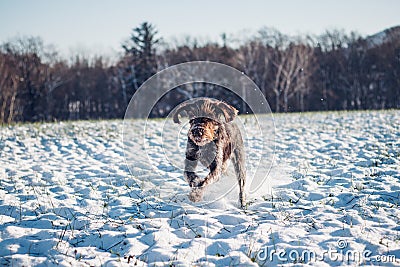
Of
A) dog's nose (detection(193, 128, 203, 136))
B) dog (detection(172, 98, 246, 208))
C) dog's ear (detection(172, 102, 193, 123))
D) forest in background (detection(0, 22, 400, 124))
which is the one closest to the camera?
dog's nose (detection(193, 128, 203, 136))

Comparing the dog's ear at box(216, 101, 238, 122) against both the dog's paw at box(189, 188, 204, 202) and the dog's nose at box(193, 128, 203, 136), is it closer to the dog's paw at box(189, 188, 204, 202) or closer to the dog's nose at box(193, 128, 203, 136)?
the dog's nose at box(193, 128, 203, 136)

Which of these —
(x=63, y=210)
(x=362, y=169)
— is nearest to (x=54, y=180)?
(x=63, y=210)

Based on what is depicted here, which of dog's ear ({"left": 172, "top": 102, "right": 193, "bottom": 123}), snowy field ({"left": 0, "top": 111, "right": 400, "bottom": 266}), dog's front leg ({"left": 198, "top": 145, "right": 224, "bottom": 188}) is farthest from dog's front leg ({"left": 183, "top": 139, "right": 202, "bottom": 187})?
dog's ear ({"left": 172, "top": 102, "right": 193, "bottom": 123})

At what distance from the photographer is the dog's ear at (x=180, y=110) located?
5.03m

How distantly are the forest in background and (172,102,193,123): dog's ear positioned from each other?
29.3 meters

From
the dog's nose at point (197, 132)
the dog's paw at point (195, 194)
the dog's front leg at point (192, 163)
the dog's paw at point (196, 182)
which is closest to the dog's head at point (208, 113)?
the dog's nose at point (197, 132)

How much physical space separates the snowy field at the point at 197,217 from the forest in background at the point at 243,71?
92.8ft

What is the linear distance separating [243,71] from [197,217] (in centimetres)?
3563

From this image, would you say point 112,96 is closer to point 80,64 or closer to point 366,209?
point 80,64

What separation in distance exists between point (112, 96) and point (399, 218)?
42680 millimetres

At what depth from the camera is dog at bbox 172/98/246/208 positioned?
187 inches

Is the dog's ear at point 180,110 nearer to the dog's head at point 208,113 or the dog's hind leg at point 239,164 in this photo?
the dog's head at point 208,113

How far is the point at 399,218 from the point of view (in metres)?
4.13

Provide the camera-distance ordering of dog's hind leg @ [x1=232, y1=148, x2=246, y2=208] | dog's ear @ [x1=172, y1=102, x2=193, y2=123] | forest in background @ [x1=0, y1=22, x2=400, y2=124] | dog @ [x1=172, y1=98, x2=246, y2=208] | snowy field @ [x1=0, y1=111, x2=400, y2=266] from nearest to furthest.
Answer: snowy field @ [x1=0, y1=111, x2=400, y2=266]
dog @ [x1=172, y1=98, x2=246, y2=208]
dog's ear @ [x1=172, y1=102, x2=193, y2=123]
dog's hind leg @ [x1=232, y1=148, x2=246, y2=208]
forest in background @ [x1=0, y1=22, x2=400, y2=124]
